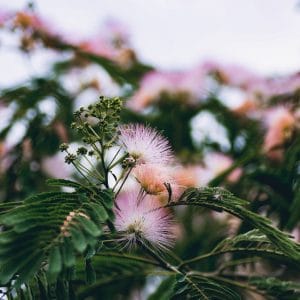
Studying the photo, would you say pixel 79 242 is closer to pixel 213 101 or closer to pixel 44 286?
pixel 44 286

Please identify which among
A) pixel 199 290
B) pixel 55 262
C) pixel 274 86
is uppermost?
pixel 274 86

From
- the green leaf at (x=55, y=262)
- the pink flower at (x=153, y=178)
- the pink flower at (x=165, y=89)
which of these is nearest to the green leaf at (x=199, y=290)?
the pink flower at (x=153, y=178)

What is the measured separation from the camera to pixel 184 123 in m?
3.29

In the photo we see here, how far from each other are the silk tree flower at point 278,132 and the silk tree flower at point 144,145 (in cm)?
110

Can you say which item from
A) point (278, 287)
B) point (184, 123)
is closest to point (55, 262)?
point (278, 287)

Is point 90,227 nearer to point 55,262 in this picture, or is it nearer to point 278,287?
point 55,262

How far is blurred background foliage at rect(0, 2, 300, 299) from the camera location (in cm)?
238

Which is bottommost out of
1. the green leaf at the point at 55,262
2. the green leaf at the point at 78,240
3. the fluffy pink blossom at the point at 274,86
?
the green leaf at the point at 55,262

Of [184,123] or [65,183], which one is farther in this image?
[184,123]

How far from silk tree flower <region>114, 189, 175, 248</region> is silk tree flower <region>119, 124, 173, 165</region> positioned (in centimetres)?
8

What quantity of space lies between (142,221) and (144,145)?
0.51ft

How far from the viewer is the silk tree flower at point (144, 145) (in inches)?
56.4

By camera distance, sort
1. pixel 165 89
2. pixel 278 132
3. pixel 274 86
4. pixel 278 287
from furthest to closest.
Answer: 1. pixel 165 89
2. pixel 274 86
3. pixel 278 132
4. pixel 278 287

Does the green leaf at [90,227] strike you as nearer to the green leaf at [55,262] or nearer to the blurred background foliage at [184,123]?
the green leaf at [55,262]
